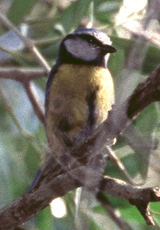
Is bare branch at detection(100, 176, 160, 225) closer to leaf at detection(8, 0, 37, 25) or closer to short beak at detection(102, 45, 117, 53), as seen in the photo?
short beak at detection(102, 45, 117, 53)

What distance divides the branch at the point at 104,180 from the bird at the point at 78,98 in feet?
0.61

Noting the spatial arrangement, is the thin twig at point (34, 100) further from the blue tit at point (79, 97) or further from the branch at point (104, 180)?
the branch at point (104, 180)

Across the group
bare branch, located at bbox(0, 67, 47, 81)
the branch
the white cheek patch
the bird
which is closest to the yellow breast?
the bird

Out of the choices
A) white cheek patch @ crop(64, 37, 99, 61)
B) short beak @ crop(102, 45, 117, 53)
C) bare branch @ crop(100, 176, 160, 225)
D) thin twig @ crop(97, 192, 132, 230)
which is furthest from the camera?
white cheek patch @ crop(64, 37, 99, 61)

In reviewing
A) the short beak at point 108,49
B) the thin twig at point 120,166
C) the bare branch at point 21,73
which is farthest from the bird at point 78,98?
the bare branch at point 21,73

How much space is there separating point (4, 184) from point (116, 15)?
2.75 ft

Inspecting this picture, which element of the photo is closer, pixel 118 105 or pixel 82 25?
pixel 118 105

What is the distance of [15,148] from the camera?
181cm

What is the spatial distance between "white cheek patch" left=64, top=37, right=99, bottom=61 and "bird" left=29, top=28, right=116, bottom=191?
0.04ft

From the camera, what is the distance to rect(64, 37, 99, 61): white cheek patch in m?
1.70

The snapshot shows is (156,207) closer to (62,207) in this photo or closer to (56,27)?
(62,207)

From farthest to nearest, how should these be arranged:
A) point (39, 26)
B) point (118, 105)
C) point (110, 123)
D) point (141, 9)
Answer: point (39, 26)
point (141, 9)
point (110, 123)
point (118, 105)

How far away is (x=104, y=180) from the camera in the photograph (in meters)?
1.18

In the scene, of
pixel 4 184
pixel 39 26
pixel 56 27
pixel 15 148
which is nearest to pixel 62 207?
pixel 4 184
